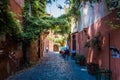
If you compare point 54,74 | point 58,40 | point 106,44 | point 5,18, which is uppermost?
point 58,40

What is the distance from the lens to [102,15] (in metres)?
13.6

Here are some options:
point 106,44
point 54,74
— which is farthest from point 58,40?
point 106,44

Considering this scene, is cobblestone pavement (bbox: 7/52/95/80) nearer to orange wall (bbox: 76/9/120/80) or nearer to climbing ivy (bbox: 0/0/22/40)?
orange wall (bbox: 76/9/120/80)

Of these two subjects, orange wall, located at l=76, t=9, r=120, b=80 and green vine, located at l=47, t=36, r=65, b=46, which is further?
green vine, located at l=47, t=36, r=65, b=46

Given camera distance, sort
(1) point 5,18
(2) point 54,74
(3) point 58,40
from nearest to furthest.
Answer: (1) point 5,18 → (2) point 54,74 → (3) point 58,40

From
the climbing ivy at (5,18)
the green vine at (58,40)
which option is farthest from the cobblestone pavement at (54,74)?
the green vine at (58,40)

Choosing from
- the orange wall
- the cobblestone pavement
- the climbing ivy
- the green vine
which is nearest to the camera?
the orange wall

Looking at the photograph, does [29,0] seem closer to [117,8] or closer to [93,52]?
[93,52]

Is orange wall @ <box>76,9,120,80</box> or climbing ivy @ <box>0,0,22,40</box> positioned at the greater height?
climbing ivy @ <box>0,0,22,40</box>

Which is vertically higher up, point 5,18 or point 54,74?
point 5,18

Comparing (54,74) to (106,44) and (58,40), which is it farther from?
(58,40)

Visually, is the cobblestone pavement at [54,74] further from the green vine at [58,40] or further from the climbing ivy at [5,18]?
the green vine at [58,40]

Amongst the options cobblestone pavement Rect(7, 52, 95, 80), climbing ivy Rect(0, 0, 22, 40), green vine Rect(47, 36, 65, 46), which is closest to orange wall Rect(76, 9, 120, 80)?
cobblestone pavement Rect(7, 52, 95, 80)

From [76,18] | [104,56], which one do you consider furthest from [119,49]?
[76,18]
